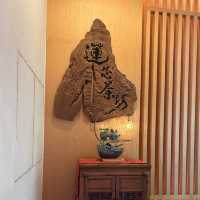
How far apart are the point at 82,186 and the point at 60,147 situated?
0.78 metres

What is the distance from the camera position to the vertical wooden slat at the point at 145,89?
15.4ft

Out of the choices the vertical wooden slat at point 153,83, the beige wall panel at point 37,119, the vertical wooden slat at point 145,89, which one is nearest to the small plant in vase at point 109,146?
the vertical wooden slat at point 145,89


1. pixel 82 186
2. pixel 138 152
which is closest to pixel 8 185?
pixel 82 186

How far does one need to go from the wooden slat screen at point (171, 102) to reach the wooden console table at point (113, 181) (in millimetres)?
733

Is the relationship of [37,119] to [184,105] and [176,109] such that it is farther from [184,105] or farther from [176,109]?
[184,105]

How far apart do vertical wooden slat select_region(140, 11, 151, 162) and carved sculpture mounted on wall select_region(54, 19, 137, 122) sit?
0.70 feet

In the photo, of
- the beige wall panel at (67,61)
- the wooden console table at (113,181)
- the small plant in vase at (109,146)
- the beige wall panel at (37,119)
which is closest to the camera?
the beige wall panel at (37,119)

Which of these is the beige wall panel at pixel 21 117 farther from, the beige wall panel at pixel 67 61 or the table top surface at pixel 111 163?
the beige wall panel at pixel 67 61

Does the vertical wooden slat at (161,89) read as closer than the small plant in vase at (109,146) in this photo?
No

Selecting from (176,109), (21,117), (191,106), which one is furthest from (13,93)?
(191,106)

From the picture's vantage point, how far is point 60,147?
4.47 metres

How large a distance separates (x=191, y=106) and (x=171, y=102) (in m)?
0.32

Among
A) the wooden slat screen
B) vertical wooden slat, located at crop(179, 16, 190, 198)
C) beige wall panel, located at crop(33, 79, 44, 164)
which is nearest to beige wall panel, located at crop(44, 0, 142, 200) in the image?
the wooden slat screen

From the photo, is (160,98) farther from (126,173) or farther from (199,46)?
(126,173)
